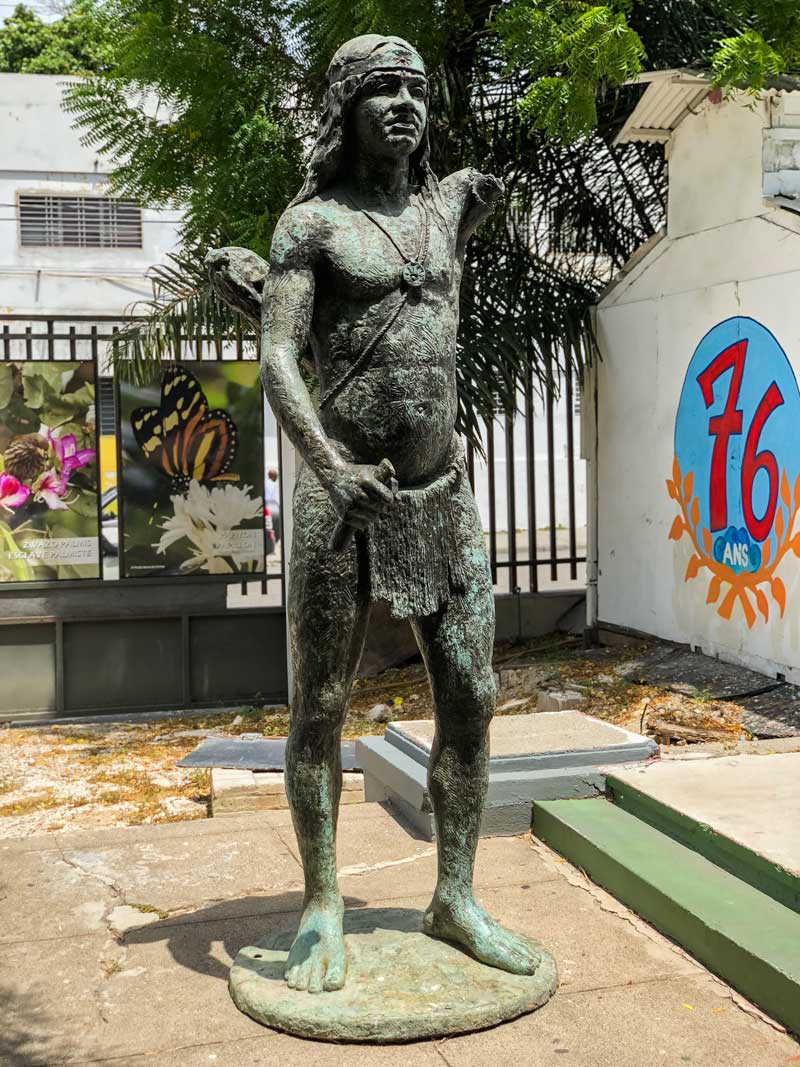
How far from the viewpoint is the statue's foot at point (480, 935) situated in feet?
10.8

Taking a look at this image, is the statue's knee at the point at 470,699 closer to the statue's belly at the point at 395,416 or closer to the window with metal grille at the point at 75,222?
the statue's belly at the point at 395,416

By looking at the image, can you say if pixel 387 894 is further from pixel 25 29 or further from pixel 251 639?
pixel 25 29

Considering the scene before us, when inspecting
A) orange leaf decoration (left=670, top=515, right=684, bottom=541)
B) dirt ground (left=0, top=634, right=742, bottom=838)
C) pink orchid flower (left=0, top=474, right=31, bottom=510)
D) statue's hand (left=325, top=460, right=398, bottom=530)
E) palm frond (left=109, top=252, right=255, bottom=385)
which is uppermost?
palm frond (left=109, top=252, right=255, bottom=385)

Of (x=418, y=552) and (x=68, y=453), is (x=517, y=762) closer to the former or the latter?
(x=418, y=552)

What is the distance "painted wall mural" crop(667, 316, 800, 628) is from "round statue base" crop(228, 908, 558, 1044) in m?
4.76

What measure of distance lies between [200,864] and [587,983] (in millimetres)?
1742

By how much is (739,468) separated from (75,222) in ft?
49.1

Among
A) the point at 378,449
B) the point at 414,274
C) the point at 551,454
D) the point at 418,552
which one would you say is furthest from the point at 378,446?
the point at 551,454

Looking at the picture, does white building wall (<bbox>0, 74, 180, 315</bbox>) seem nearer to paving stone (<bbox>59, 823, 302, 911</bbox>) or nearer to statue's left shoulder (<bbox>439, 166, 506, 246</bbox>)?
paving stone (<bbox>59, 823, 302, 911</bbox>)

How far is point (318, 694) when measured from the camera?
11.0 ft

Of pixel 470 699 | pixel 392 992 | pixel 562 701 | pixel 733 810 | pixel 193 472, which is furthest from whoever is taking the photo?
pixel 193 472

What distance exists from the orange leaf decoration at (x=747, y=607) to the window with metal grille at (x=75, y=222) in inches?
579

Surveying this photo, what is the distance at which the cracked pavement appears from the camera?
2.99 meters

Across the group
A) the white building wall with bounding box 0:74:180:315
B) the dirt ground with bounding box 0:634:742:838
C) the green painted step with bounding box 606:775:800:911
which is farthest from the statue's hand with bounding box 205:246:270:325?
the white building wall with bounding box 0:74:180:315
